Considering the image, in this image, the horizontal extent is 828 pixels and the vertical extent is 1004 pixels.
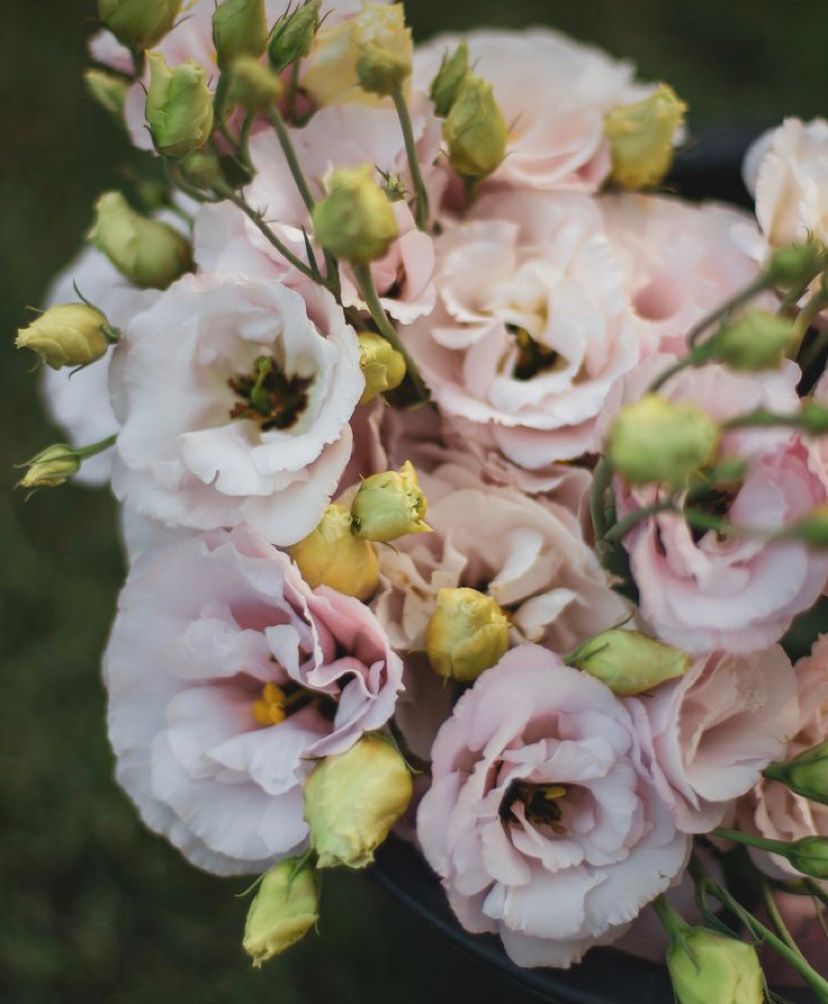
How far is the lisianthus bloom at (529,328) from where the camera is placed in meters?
0.40

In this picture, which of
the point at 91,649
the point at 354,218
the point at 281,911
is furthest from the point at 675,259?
the point at 91,649

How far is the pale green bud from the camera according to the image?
13.6 inches

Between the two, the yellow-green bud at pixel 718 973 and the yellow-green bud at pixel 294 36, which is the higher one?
the yellow-green bud at pixel 294 36

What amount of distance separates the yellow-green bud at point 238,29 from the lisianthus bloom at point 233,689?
15cm

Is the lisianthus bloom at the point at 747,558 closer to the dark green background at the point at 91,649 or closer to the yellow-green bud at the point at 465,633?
the yellow-green bud at the point at 465,633

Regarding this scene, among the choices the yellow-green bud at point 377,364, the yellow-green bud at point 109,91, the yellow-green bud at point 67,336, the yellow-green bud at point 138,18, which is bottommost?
the yellow-green bud at point 67,336

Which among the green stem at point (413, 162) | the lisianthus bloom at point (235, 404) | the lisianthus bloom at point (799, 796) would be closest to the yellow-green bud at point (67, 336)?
the lisianthus bloom at point (235, 404)

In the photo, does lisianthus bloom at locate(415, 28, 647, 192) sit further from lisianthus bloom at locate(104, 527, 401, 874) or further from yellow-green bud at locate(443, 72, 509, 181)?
lisianthus bloom at locate(104, 527, 401, 874)

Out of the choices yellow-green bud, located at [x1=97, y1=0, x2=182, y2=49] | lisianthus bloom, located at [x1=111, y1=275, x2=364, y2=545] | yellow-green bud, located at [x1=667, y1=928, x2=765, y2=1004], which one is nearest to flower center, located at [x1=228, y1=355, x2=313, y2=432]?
lisianthus bloom, located at [x1=111, y1=275, x2=364, y2=545]

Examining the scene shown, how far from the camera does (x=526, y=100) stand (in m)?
0.46

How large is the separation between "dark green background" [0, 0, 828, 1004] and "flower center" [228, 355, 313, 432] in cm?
29

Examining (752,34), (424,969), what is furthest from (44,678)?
(752,34)

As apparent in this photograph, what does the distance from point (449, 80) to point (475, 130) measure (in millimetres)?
29

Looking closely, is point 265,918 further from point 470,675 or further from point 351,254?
point 351,254
